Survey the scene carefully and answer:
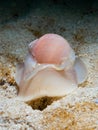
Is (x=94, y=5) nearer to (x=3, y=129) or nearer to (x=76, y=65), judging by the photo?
(x=76, y=65)

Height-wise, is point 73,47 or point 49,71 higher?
point 49,71

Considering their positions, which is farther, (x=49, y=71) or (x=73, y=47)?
(x=73, y=47)

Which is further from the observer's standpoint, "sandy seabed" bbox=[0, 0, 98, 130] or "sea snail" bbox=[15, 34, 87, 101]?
"sea snail" bbox=[15, 34, 87, 101]

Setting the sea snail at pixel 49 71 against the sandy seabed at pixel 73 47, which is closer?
the sandy seabed at pixel 73 47
